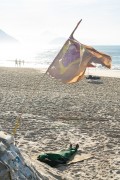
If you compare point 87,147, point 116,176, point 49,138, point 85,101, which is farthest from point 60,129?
point 85,101

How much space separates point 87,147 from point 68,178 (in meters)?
2.97

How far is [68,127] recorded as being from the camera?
13828mm

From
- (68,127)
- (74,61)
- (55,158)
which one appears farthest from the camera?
(68,127)

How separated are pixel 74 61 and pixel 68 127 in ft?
Answer: 15.3

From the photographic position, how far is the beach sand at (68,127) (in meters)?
9.39

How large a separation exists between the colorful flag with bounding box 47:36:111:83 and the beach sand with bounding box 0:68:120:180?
212 cm

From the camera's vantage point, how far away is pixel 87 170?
9.36 meters

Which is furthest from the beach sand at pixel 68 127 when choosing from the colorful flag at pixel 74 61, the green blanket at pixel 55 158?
the colorful flag at pixel 74 61

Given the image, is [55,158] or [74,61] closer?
[55,158]

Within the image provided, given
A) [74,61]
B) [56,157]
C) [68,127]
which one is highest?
[74,61]

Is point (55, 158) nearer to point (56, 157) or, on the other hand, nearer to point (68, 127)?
point (56, 157)

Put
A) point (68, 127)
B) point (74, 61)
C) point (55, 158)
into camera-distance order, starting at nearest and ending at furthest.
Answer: point (55, 158) → point (74, 61) → point (68, 127)

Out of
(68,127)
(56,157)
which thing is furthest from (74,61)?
(68,127)

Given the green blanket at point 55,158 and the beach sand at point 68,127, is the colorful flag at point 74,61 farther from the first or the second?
the beach sand at point 68,127
